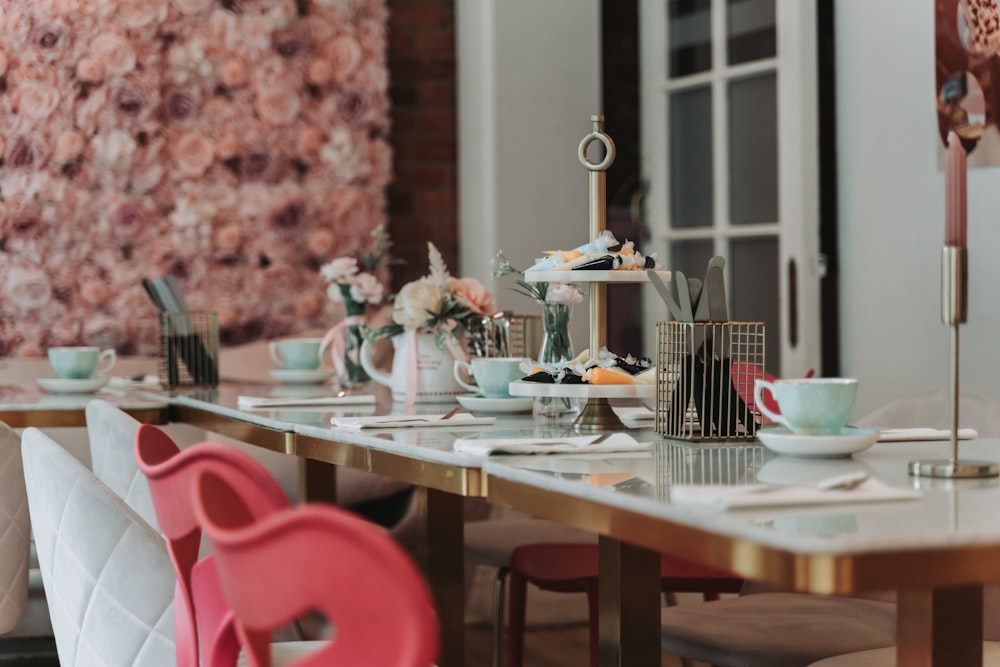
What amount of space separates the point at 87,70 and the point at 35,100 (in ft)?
0.61

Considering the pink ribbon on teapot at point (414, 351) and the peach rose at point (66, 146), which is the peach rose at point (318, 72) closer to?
the peach rose at point (66, 146)

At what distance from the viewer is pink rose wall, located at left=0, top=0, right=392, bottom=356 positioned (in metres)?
4.18

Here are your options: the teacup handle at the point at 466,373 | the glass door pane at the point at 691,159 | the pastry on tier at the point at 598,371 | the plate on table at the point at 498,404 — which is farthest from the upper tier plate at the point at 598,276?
the glass door pane at the point at 691,159

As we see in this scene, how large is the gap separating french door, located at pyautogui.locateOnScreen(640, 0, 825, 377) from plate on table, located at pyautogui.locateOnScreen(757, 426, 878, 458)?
2.31 meters

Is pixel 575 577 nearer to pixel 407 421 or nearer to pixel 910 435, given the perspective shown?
pixel 407 421

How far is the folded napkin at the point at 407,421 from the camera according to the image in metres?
1.76

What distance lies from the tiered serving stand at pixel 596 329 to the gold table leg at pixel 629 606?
0.19 metres

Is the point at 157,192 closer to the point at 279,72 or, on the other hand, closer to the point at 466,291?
the point at 279,72

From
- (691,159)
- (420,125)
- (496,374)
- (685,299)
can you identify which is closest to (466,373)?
(496,374)

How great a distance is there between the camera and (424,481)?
1483 mm

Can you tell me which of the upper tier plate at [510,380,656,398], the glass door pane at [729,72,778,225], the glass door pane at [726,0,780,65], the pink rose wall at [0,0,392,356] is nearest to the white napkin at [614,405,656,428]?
the upper tier plate at [510,380,656,398]

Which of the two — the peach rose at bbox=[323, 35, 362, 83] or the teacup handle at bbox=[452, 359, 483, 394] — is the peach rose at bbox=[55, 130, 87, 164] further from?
the teacup handle at bbox=[452, 359, 483, 394]

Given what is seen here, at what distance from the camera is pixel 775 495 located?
3.50 feet

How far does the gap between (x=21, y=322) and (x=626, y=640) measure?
315cm
